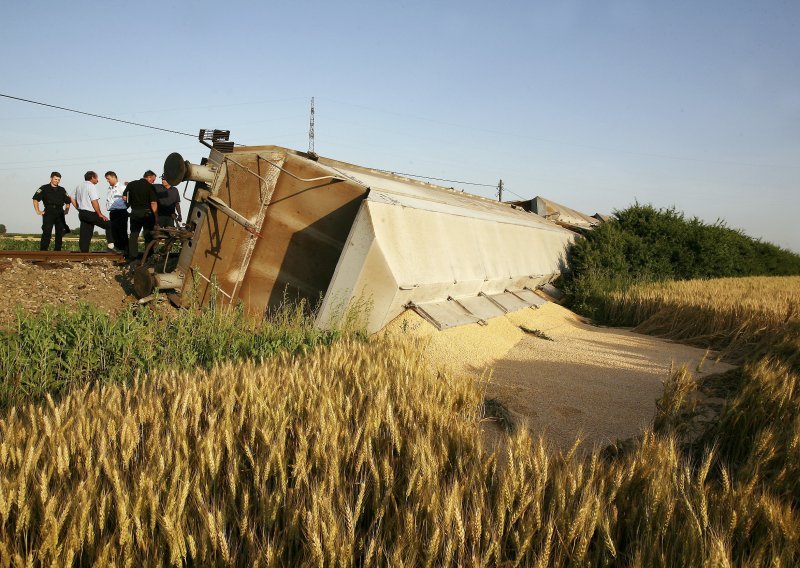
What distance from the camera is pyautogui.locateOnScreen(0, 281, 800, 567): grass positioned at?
6.31 feet

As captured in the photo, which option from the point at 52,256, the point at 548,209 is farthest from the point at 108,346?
the point at 548,209

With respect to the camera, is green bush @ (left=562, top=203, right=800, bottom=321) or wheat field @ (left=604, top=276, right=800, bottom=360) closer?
wheat field @ (left=604, top=276, right=800, bottom=360)

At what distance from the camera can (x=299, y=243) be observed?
7848mm

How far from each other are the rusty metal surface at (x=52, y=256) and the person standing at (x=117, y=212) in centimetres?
208

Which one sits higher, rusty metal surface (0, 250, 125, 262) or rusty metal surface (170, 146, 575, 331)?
rusty metal surface (170, 146, 575, 331)

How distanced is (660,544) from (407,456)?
1.10m

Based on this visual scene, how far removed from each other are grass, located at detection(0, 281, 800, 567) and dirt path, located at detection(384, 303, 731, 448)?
1.06 metres

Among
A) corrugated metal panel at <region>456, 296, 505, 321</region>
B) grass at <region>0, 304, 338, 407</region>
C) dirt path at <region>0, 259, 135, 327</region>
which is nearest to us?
grass at <region>0, 304, 338, 407</region>

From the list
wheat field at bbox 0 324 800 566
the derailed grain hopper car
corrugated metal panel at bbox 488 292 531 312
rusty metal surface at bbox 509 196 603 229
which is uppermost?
rusty metal surface at bbox 509 196 603 229

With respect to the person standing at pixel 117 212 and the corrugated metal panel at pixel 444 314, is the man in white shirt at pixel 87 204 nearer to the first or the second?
the person standing at pixel 117 212

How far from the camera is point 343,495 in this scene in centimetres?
218

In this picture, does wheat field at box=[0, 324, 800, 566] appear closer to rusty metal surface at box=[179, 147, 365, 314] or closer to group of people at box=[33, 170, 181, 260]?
rusty metal surface at box=[179, 147, 365, 314]

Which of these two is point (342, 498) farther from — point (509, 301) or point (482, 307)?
point (509, 301)

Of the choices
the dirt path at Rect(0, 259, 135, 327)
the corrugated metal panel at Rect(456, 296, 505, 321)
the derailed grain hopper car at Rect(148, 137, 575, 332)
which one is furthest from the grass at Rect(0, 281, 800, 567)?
the dirt path at Rect(0, 259, 135, 327)
